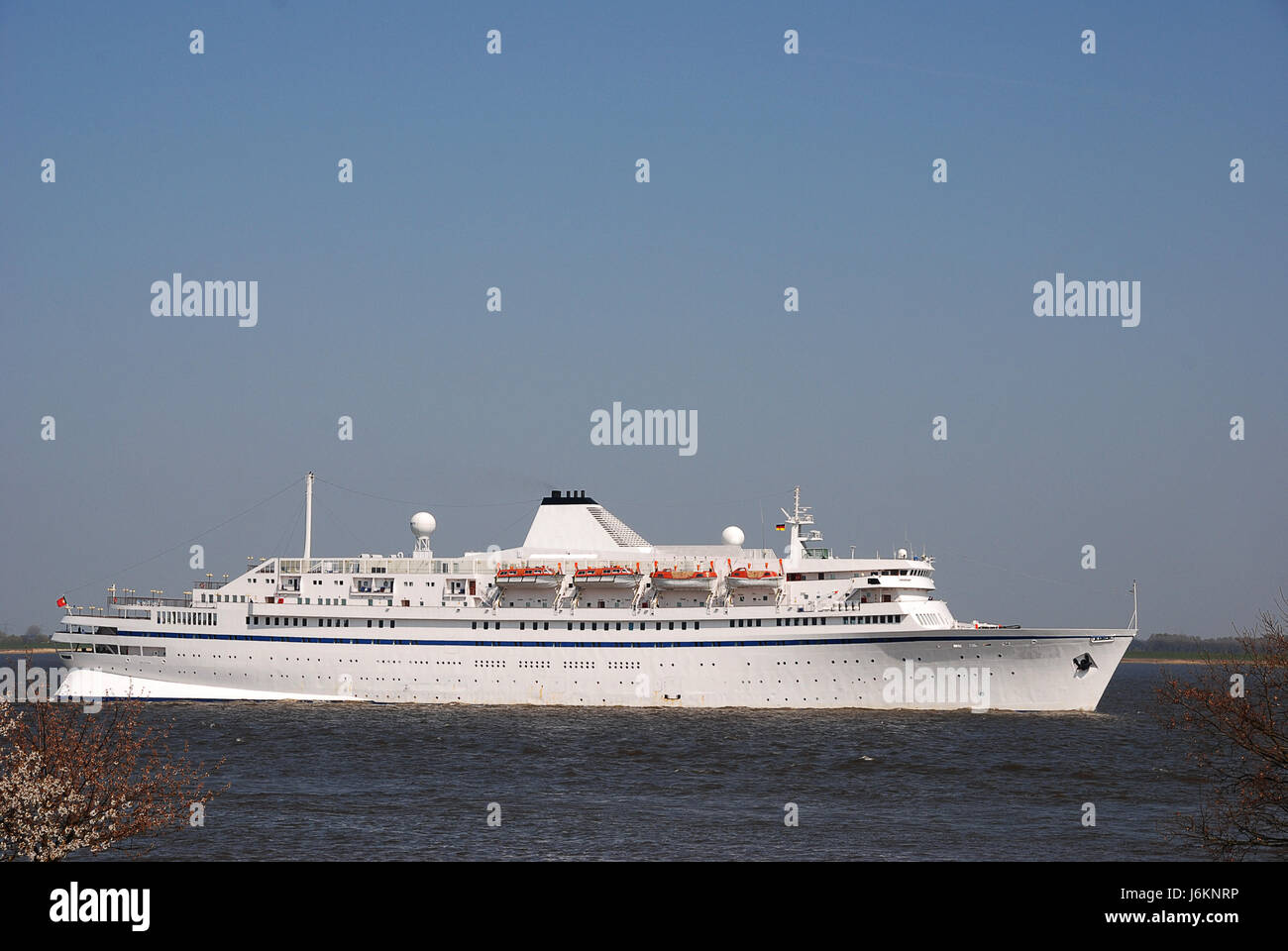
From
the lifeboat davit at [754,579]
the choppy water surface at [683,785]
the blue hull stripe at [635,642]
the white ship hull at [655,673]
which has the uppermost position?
the lifeboat davit at [754,579]

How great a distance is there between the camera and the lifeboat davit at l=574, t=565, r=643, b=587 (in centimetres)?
6012

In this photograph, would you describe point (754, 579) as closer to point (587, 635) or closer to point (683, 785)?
point (587, 635)

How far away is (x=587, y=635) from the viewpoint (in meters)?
59.5

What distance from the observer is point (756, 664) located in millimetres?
56375

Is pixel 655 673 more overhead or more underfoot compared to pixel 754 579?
more underfoot

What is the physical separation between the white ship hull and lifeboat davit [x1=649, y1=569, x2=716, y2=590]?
269cm

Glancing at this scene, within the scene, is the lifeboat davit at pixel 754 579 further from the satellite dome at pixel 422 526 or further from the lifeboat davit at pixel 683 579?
the satellite dome at pixel 422 526

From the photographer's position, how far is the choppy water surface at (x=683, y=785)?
27.3 meters

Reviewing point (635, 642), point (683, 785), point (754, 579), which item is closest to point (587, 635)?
point (635, 642)

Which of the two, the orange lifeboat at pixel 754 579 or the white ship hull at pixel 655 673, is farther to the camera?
the orange lifeboat at pixel 754 579

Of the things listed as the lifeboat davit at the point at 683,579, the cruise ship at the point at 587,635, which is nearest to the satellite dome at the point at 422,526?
the cruise ship at the point at 587,635

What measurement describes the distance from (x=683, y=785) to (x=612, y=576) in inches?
972

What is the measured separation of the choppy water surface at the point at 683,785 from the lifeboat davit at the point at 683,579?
6.35 meters
